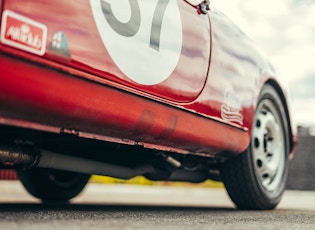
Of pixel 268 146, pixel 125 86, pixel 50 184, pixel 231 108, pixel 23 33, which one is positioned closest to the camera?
pixel 23 33

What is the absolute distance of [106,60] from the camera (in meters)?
1.80

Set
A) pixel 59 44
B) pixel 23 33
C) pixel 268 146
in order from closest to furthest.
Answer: pixel 23 33, pixel 59 44, pixel 268 146

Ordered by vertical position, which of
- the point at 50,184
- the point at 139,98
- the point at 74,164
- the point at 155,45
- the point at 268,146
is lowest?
the point at 50,184

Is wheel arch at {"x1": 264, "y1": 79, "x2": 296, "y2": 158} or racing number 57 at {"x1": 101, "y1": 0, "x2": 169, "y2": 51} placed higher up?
racing number 57 at {"x1": 101, "y1": 0, "x2": 169, "y2": 51}

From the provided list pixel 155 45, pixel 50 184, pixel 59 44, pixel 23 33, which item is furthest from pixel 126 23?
pixel 50 184

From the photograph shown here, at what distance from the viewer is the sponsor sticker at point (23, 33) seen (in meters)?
1.45

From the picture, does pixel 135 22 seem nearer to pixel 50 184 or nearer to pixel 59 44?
pixel 59 44

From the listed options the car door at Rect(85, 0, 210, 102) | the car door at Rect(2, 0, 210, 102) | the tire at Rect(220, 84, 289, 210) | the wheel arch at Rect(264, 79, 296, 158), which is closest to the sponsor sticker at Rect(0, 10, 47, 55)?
the car door at Rect(2, 0, 210, 102)

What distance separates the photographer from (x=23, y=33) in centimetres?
150

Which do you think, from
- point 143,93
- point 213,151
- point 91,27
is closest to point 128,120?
point 143,93

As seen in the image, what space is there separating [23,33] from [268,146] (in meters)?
1.99

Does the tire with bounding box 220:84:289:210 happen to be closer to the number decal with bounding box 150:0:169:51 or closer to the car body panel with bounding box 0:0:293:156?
the car body panel with bounding box 0:0:293:156

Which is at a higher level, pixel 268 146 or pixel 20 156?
pixel 268 146

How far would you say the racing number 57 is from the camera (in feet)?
6.01
